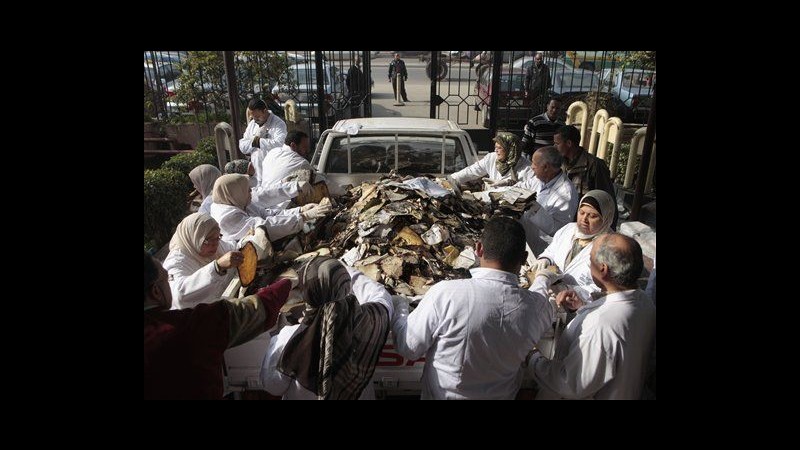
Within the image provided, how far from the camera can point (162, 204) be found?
19.3 ft

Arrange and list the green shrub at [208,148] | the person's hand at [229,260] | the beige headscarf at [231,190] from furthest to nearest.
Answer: the green shrub at [208,148]
the beige headscarf at [231,190]
the person's hand at [229,260]

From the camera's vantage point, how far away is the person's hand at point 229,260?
248 cm

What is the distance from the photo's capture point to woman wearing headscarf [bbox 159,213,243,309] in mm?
2492

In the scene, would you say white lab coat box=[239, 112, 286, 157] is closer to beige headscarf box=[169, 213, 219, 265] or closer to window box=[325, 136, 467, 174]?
window box=[325, 136, 467, 174]

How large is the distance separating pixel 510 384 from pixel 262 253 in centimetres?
180

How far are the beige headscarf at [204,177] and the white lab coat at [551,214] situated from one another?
2.70 meters

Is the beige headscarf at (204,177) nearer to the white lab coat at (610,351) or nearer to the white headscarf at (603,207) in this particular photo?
the white headscarf at (603,207)

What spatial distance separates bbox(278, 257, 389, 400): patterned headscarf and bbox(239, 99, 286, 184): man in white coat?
4.48 meters

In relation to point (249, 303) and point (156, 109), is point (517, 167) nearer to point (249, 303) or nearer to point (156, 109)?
point (249, 303)

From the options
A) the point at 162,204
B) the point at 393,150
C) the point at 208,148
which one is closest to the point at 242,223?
the point at 393,150

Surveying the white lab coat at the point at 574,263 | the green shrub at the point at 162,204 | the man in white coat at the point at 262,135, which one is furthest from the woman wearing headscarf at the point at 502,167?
A: the green shrub at the point at 162,204

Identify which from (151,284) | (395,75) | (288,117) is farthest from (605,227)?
(395,75)

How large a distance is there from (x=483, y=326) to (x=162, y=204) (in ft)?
17.2

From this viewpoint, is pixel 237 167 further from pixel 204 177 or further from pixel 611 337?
pixel 611 337
